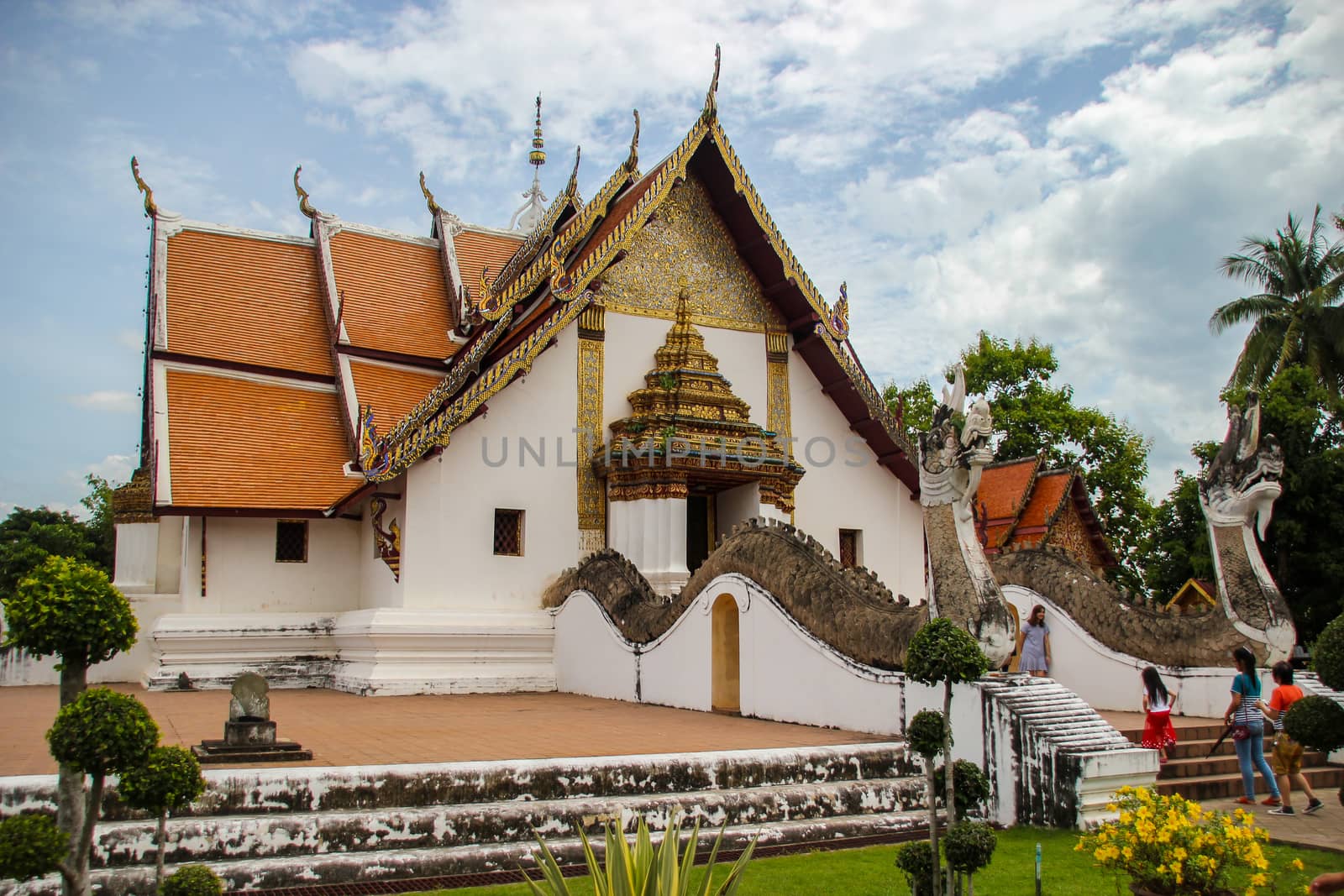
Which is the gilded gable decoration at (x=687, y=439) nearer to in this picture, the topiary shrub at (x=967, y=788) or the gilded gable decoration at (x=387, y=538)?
the gilded gable decoration at (x=387, y=538)

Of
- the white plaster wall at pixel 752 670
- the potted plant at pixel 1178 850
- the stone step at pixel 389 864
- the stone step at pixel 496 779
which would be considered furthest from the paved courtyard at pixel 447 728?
the potted plant at pixel 1178 850

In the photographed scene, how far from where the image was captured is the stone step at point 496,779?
500cm

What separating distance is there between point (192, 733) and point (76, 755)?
178 inches

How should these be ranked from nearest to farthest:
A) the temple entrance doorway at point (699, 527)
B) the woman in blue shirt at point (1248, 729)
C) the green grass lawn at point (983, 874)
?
the green grass lawn at point (983, 874)
the woman in blue shirt at point (1248, 729)
the temple entrance doorway at point (699, 527)

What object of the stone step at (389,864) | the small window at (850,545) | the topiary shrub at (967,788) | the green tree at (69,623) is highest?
the small window at (850,545)

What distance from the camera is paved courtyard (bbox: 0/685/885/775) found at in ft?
21.2

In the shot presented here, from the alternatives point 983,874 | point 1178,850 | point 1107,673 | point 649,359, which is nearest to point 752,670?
point 1107,673

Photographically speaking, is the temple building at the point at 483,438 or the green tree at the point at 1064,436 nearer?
the temple building at the point at 483,438

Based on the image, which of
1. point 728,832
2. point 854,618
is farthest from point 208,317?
point 728,832

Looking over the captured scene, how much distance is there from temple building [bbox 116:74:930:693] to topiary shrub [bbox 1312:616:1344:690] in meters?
7.21

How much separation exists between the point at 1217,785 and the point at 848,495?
746 cm

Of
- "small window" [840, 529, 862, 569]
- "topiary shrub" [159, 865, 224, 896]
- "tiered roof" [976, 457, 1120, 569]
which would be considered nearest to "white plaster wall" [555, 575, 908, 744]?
"small window" [840, 529, 862, 569]

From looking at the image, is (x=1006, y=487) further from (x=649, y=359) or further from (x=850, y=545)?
(x=649, y=359)

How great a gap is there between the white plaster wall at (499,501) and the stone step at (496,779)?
21.0 ft
